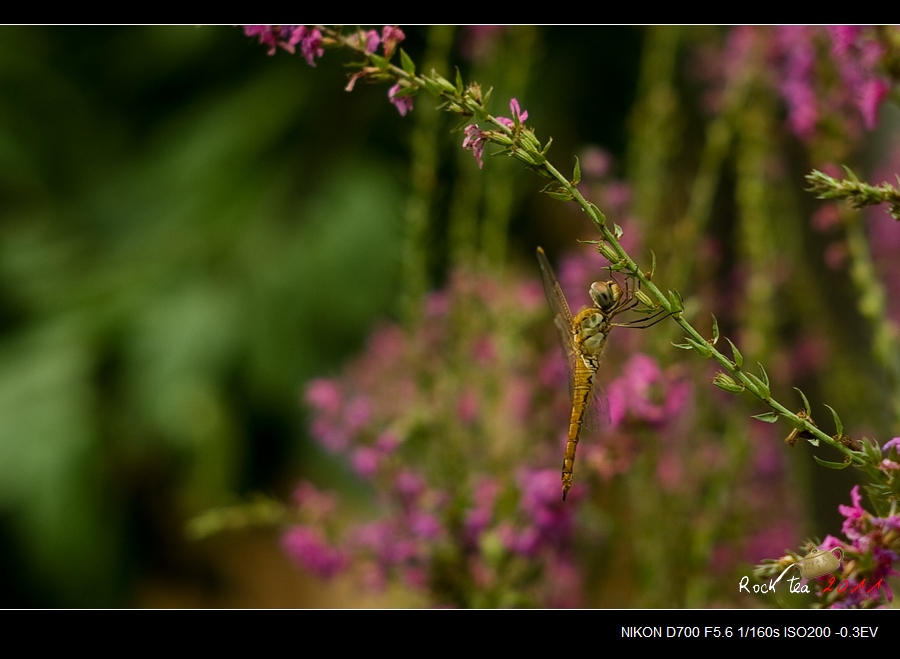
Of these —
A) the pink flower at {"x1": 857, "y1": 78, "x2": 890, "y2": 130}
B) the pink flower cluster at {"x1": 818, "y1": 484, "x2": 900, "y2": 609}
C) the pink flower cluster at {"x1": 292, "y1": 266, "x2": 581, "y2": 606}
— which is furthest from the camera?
the pink flower cluster at {"x1": 292, "y1": 266, "x2": 581, "y2": 606}

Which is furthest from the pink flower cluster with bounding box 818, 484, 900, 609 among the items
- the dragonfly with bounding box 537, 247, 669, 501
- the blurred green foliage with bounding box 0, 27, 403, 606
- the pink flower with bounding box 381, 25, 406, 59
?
the blurred green foliage with bounding box 0, 27, 403, 606

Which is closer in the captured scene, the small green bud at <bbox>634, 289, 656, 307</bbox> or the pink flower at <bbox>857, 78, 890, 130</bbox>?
the small green bud at <bbox>634, 289, 656, 307</bbox>

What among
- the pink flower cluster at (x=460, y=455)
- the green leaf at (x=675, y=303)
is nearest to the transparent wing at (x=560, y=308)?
the pink flower cluster at (x=460, y=455)

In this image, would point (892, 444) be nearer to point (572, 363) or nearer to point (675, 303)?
point (675, 303)

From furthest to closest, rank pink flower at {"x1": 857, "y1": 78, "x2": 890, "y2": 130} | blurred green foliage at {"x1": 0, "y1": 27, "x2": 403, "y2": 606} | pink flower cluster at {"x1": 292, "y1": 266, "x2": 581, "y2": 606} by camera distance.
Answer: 1. blurred green foliage at {"x1": 0, "y1": 27, "x2": 403, "y2": 606}
2. pink flower cluster at {"x1": 292, "y1": 266, "x2": 581, "y2": 606}
3. pink flower at {"x1": 857, "y1": 78, "x2": 890, "y2": 130}

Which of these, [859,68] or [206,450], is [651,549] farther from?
[206,450]

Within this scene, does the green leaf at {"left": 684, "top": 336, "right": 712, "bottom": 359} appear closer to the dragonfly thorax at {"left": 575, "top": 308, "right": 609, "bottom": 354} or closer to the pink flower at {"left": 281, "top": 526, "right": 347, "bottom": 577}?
the dragonfly thorax at {"left": 575, "top": 308, "right": 609, "bottom": 354}

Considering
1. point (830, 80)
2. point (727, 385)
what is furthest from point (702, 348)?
point (830, 80)

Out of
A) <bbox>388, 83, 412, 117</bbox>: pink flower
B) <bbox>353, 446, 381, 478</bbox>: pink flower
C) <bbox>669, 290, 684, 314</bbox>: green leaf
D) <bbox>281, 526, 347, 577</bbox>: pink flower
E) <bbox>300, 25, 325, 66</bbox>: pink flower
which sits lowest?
<bbox>281, 526, 347, 577</bbox>: pink flower
